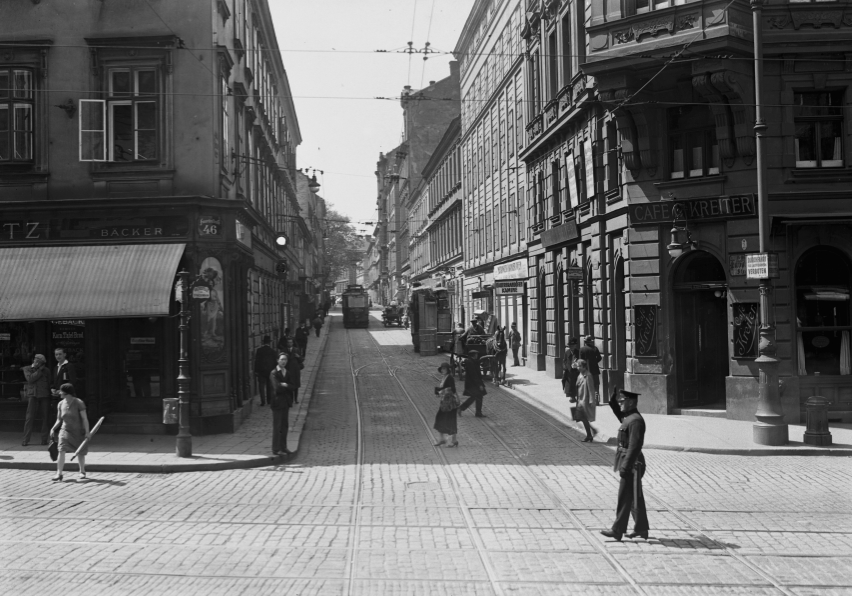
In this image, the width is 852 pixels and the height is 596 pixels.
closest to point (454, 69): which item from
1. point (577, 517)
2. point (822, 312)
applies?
point (822, 312)

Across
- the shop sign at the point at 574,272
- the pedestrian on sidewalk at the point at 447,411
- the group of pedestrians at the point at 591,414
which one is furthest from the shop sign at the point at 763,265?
the shop sign at the point at 574,272

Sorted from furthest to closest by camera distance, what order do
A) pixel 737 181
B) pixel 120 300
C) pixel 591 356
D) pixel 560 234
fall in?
pixel 560 234
pixel 591 356
pixel 737 181
pixel 120 300

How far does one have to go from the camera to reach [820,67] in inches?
763

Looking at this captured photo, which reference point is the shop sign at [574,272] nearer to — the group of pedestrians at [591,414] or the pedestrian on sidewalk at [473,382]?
the group of pedestrians at [591,414]

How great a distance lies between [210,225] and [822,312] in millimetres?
14121

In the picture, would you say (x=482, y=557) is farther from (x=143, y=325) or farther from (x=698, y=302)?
(x=698, y=302)

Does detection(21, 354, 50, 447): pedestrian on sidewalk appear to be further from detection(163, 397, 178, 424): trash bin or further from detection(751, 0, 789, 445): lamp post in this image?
detection(751, 0, 789, 445): lamp post

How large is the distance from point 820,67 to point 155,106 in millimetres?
15075

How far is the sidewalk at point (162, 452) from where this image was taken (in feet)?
48.4

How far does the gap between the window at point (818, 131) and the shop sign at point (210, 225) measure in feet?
43.6

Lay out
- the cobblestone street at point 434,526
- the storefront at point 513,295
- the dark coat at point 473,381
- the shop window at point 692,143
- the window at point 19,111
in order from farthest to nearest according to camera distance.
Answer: the storefront at point 513,295, the shop window at point 692,143, the dark coat at point 473,381, the window at point 19,111, the cobblestone street at point 434,526

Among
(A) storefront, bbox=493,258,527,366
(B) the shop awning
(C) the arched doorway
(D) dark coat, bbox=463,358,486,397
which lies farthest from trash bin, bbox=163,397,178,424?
(A) storefront, bbox=493,258,527,366

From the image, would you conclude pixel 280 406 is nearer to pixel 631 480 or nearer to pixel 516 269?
pixel 631 480

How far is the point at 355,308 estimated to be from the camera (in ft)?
225
